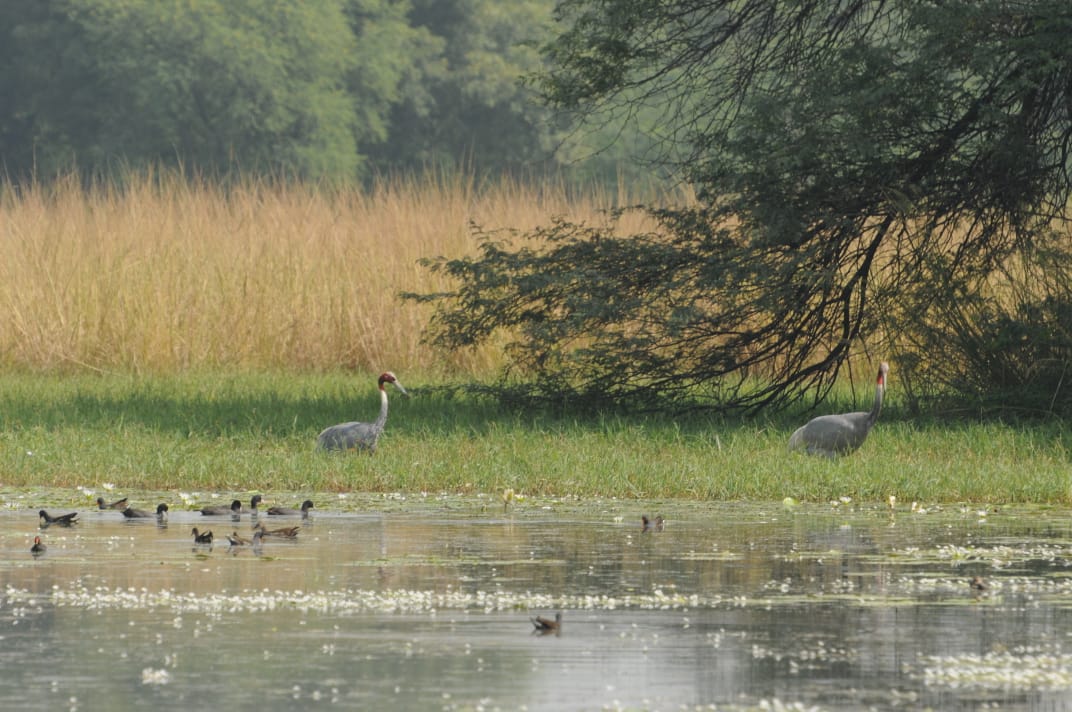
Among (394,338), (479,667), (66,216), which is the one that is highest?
(66,216)

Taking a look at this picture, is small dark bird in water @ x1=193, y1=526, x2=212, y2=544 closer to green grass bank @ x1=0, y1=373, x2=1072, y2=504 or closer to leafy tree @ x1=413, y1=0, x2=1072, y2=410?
green grass bank @ x1=0, y1=373, x2=1072, y2=504

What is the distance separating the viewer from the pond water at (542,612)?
712cm

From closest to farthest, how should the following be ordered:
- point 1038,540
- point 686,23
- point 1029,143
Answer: point 1038,540
point 1029,143
point 686,23

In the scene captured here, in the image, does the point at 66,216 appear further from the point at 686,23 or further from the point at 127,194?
the point at 686,23

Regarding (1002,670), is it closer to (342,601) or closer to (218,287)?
(342,601)

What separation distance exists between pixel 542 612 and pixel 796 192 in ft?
34.8

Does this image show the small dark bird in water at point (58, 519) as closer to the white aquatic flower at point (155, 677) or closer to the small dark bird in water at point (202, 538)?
the small dark bird in water at point (202, 538)

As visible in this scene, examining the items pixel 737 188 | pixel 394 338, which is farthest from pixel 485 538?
pixel 394 338

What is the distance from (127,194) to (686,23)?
10.6 m

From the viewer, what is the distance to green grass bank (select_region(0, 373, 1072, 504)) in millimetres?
14109

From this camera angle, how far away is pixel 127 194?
28391mm

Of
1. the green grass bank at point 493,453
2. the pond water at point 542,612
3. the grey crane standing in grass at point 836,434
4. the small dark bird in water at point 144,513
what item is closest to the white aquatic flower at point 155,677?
the pond water at point 542,612

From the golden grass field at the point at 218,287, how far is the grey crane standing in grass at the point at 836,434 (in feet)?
32.5

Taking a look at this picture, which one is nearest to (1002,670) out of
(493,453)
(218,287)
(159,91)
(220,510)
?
(220,510)
